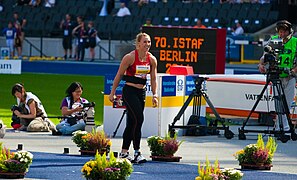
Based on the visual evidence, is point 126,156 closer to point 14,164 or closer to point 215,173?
point 14,164

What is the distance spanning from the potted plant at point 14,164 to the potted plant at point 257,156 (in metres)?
2.92

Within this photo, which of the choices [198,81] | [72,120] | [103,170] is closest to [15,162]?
[103,170]

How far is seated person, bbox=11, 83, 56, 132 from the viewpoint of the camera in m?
18.7

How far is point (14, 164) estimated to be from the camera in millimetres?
12281

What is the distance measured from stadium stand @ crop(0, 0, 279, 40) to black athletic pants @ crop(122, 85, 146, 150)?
27388 millimetres

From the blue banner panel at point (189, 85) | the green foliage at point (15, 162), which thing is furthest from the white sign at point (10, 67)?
the green foliage at point (15, 162)

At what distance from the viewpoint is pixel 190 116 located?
18.5 m

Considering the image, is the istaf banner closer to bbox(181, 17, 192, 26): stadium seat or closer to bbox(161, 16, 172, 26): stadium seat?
bbox(181, 17, 192, 26): stadium seat

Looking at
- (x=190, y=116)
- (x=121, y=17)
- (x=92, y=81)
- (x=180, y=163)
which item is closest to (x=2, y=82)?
(x=92, y=81)

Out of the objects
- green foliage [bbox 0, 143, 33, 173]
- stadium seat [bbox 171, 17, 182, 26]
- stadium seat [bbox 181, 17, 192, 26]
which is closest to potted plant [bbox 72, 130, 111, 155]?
green foliage [bbox 0, 143, 33, 173]

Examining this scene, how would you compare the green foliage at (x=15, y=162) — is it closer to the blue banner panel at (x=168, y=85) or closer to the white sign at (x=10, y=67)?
the blue banner panel at (x=168, y=85)

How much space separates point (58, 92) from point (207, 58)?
8656mm

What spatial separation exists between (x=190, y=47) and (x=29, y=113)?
4.29m

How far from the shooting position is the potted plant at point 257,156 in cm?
1356
